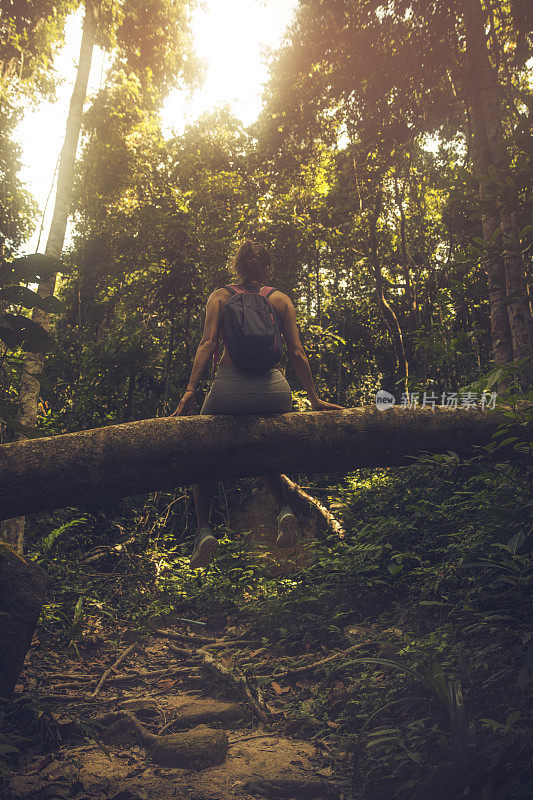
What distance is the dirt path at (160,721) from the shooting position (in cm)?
277

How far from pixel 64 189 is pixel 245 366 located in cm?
589

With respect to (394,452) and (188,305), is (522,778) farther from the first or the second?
(188,305)

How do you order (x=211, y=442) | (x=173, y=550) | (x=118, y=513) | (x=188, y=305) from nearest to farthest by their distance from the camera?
(x=211, y=442) → (x=173, y=550) → (x=118, y=513) → (x=188, y=305)

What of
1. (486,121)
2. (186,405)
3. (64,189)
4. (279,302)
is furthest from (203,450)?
(486,121)

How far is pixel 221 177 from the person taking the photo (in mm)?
9891

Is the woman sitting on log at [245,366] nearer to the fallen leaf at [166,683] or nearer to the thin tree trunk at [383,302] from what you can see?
the fallen leaf at [166,683]

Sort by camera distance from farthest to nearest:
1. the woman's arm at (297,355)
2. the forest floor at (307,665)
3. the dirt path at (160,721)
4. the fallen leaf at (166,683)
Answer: the fallen leaf at (166,683) → the woman's arm at (297,355) → the dirt path at (160,721) → the forest floor at (307,665)

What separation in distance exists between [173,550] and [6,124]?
13087mm

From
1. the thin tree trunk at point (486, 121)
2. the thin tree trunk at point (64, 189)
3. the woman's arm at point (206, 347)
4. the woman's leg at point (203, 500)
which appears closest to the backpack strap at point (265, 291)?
the woman's arm at point (206, 347)

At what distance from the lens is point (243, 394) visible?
3.43 meters

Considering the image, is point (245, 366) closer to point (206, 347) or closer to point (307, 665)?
point (206, 347)

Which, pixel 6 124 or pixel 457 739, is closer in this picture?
pixel 457 739

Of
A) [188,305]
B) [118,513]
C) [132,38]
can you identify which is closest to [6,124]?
[132,38]

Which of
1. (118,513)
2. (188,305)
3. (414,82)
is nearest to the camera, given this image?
(118,513)
